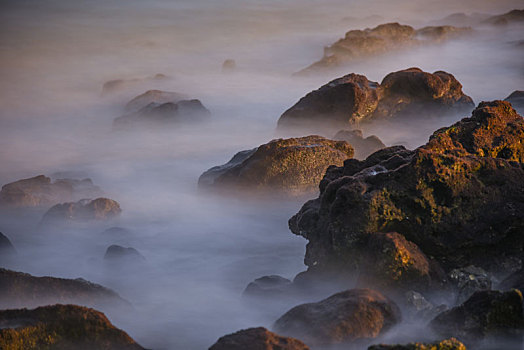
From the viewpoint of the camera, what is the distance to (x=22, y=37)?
29.2m

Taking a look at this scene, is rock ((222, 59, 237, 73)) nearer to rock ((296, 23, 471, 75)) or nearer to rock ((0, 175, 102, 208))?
rock ((296, 23, 471, 75))

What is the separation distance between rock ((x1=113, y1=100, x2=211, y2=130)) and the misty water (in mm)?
252

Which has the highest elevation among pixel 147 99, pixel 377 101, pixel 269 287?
pixel 147 99

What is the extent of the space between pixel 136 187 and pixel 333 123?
3.11 metres

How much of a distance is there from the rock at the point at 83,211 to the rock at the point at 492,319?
508cm

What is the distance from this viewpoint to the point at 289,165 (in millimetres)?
6828

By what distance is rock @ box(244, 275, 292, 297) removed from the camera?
4.56m

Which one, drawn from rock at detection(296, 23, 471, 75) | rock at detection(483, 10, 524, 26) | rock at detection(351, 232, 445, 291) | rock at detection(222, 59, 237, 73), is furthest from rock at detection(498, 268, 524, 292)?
rock at detection(483, 10, 524, 26)

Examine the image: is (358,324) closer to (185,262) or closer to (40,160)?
(185,262)

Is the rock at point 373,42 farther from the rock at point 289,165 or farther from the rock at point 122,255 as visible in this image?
the rock at point 122,255

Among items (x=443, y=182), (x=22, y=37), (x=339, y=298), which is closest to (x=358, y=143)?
A: (x=443, y=182)

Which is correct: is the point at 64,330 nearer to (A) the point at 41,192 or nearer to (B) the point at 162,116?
(A) the point at 41,192

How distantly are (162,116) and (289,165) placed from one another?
613cm

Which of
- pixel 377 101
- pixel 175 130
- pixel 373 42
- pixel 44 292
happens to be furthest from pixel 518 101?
pixel 373 42
